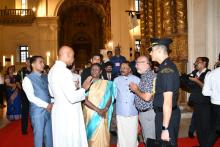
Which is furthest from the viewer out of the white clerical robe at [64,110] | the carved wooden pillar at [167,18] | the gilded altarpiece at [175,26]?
the carved wooden pillar at [167,18]

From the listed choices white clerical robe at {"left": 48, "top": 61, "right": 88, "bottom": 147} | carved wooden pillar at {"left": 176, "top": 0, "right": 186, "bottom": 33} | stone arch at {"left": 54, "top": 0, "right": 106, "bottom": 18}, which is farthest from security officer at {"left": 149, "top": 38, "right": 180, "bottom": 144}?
stone arch at {"left": 54, "top": 0, "right": 106, "bottom": 18}

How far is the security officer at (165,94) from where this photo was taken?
14.0 ft

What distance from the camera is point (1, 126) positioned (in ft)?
36.8

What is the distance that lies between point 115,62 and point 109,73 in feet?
3.50

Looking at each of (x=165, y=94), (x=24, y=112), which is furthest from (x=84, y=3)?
(x=165, y=94)

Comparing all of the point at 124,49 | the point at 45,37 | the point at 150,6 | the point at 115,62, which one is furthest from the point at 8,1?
the point at 115,62

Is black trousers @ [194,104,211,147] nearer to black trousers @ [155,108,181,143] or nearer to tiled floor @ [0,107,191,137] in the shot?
tiled floor @ [0,107,191,137]

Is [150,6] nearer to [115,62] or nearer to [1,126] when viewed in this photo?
[115,62]

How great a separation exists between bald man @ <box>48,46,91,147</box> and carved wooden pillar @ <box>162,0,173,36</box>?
6809 mm

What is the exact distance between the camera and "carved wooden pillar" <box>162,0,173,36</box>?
11492 mm

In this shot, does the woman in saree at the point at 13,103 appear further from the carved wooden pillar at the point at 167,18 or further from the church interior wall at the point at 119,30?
the church interior wall at the point at 119,30

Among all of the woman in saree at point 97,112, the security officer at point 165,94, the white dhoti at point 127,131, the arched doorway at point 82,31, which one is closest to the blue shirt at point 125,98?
the white dhoti at point 127,131

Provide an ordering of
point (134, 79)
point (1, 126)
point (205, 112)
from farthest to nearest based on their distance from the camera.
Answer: point (1, 126)
point (205, 112)
point (134, 79)

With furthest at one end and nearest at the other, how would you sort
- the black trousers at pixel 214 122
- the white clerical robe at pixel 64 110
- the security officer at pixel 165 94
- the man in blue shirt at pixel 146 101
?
1. the black trousers at pixel 214 122
2. the man in blue shirt at pixel 146 101
3. the white clerical robe at pixel 64 110
4. the security officer at pixel 165 94
